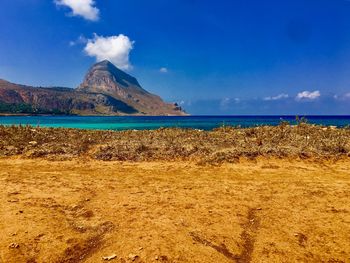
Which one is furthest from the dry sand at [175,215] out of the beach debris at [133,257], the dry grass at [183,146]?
the dry grass at [183,146]

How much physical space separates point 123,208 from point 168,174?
518cm

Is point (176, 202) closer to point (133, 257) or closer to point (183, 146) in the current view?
point (133, 257)

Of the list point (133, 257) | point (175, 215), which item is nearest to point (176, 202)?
point (175, 215)

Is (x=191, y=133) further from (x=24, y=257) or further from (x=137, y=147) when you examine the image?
(x=24, y=257)

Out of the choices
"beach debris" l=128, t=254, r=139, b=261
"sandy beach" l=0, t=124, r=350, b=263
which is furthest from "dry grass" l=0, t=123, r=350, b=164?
"beach debris" l=128, t=254, r=139, b=261

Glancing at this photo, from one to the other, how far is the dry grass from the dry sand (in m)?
2.54

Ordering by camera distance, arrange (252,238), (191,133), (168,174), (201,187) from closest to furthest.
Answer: (252,238) → (201,187) → (168,174) → (191,133)

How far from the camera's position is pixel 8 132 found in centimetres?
2417

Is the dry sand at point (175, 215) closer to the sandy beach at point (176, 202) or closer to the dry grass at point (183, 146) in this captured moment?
the sandy beach at point (176, 202)

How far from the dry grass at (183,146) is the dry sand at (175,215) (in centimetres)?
254

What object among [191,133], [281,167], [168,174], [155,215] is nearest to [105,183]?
[168,174]

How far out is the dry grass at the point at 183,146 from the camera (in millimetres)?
18047

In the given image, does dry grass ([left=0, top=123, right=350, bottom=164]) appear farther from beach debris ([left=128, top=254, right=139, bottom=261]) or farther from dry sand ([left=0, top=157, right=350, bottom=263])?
beach debris ([left=128, top=254, right=139, bottom=261])

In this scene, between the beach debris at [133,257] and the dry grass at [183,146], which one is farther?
the dry grass at [183,146]
